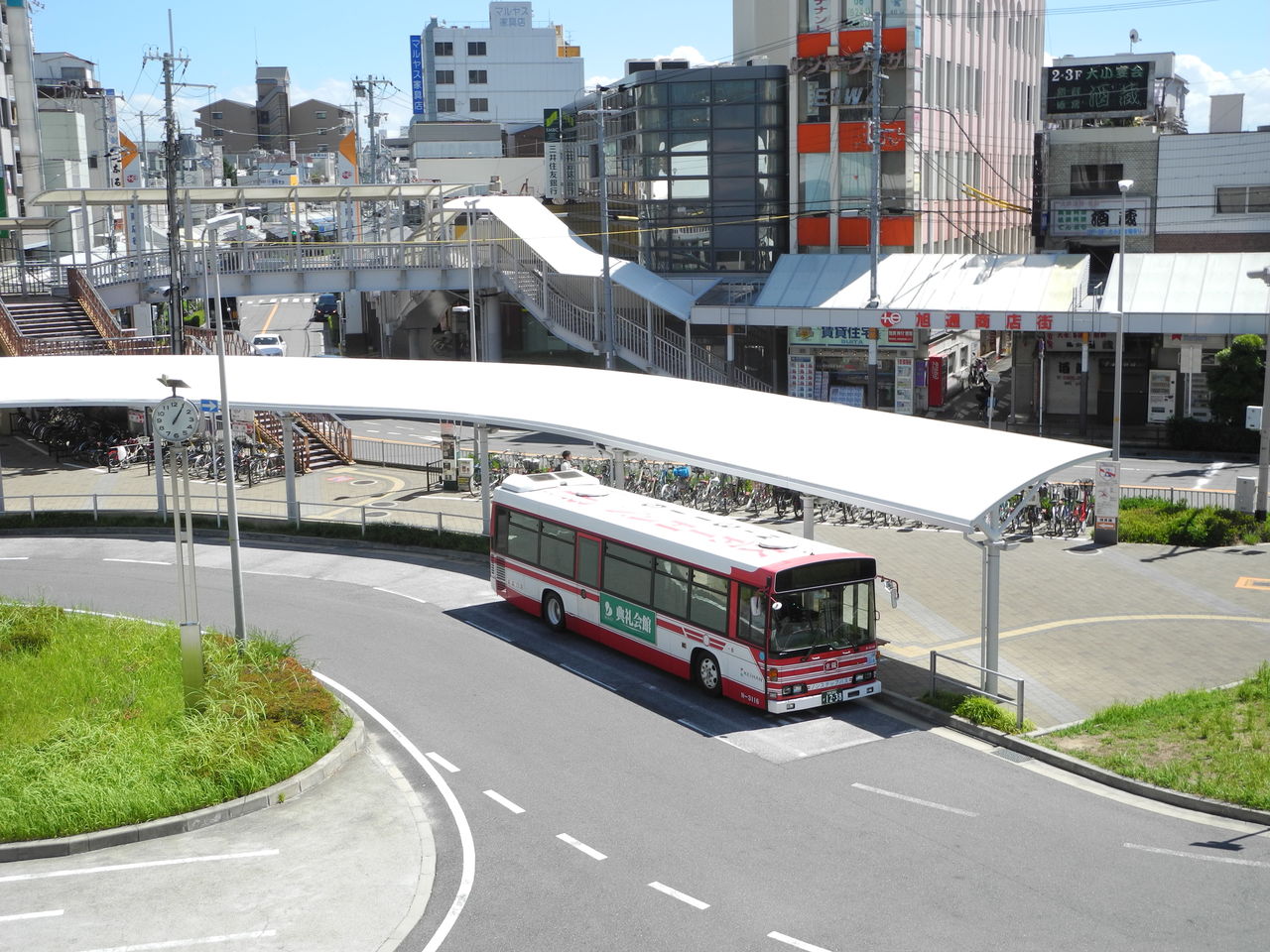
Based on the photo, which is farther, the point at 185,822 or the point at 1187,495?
the point at 1187,495

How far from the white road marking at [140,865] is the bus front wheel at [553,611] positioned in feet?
28.9

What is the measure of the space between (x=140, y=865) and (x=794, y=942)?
6.72m

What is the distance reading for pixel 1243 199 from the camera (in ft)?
165

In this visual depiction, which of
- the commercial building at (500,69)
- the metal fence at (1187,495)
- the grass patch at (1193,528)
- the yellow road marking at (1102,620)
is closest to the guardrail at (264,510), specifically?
the yellow road marking at (1102,620)

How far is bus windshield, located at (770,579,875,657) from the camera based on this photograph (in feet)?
58.0

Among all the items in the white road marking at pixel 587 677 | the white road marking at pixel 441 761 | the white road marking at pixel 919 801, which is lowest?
the white road marking at pixel 587 677

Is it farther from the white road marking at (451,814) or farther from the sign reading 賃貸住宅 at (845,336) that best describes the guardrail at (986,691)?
the sign reading 賃貸住宅 at (845,336)

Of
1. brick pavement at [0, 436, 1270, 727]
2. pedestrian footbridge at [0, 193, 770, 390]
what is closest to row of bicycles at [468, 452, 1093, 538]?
brick pavement at [0, 436, 1270, 727]

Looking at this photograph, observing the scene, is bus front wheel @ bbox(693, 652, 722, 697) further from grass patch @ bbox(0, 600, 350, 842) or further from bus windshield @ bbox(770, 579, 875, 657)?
grass patch @ bbox(0, 600, 350, 842)

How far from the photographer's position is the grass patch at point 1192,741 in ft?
48.9

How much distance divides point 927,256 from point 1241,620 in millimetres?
26114

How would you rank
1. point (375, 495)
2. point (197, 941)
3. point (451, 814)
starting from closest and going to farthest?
point (197, 941), point (451, 814), point (375, 495)

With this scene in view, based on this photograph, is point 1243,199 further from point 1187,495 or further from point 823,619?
point 823,619

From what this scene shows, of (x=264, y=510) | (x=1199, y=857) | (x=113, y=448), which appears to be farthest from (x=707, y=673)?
(x=113, y=448)
